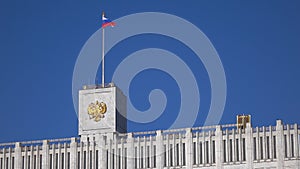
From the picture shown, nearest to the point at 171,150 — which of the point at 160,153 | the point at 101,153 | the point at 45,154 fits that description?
the point at 160,153

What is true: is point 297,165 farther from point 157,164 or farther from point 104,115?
point 104,115

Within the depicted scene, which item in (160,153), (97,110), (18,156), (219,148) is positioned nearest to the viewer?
(219,148)

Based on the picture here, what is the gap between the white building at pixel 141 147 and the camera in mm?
151250

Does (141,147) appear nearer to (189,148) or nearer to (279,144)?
(189,148)

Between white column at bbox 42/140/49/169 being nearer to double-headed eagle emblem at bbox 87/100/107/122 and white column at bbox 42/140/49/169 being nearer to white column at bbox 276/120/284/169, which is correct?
double-headed eagle emblem at bbox 87/100/107/122

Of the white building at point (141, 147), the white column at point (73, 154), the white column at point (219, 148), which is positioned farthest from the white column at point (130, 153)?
the white column at point (219, 148)

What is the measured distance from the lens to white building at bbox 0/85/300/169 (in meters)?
151

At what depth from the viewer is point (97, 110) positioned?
165750mm

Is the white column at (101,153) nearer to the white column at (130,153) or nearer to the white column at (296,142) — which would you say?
the white column at (130,153)

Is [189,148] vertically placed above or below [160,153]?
above

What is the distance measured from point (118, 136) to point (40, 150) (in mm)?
11680

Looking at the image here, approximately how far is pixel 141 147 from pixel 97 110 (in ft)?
40.1

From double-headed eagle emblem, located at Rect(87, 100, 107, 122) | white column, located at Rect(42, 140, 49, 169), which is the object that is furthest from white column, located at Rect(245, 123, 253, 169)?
white column, located at Rect(42, 140, 49, 169)

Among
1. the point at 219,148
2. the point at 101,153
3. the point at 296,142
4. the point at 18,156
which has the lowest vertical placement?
the point at 219,148
